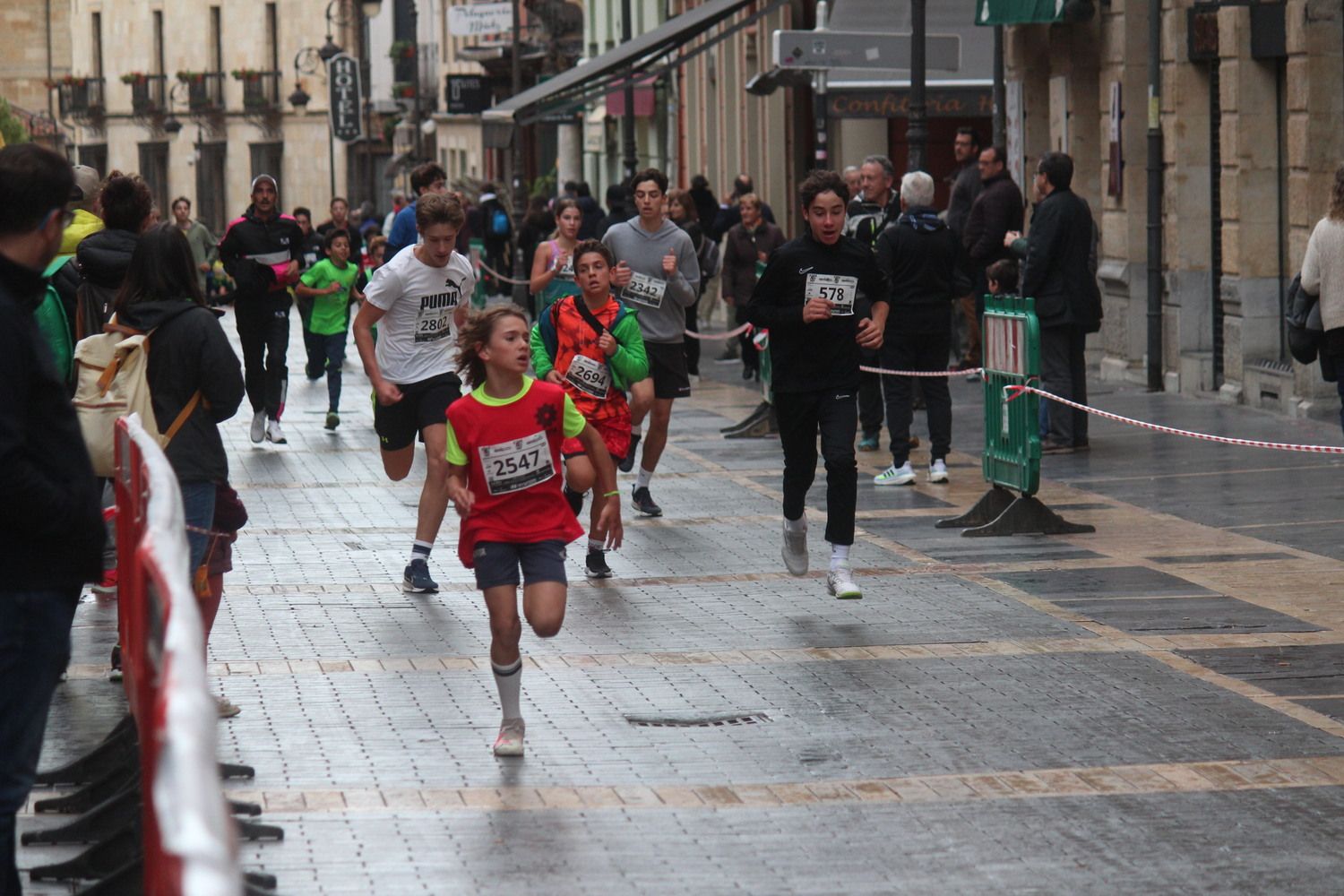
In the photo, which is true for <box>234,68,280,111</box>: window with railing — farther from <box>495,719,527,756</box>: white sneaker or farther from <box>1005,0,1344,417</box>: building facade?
<box>495,719,527,756</box>: white sneaker

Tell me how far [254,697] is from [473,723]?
0.93m

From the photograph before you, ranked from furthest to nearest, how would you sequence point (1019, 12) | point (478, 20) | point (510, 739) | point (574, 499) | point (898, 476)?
point (478, 20) < point (1019, 12) < point (898, 476) < point (574, 499) < point (510, 739)

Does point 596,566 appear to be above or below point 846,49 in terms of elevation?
below

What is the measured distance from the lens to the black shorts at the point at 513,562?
7.68 meters

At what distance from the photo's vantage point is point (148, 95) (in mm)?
86438

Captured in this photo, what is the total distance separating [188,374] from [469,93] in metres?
50.7

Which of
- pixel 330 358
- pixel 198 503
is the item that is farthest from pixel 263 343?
pixel 198 503

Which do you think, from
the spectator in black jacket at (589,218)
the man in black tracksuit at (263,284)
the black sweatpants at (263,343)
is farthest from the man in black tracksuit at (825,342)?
the spectator in black jacket at (589,218)

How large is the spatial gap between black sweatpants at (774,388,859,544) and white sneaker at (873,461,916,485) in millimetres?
4076

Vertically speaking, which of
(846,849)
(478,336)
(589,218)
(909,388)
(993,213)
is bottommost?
(846,849)

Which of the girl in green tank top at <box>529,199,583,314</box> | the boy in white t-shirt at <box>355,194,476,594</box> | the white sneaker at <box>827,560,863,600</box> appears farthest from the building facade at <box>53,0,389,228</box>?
the white sneaker at <box>827,560,863,600</box>

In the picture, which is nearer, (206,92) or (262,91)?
(262,91)

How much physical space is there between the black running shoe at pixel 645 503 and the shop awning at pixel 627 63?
1327cm

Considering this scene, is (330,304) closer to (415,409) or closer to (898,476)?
(898,476)
